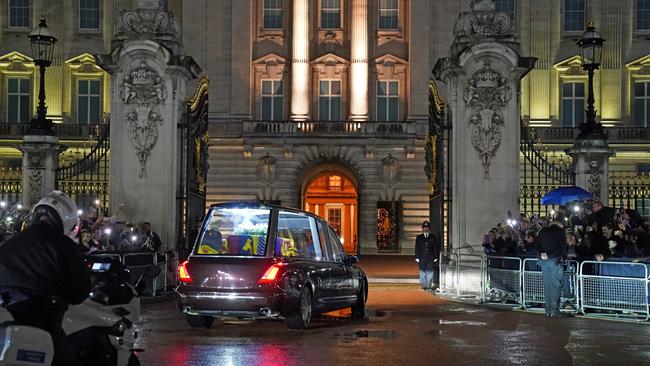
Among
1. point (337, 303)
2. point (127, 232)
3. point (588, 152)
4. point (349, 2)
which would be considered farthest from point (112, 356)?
point (349, 2)

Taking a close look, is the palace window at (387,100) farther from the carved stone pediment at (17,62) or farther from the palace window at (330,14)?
the carved stone pediment at (17,62)

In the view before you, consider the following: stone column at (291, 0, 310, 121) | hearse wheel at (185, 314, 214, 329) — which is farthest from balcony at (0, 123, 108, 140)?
hearse wheel at (185, 314, 214, 329)

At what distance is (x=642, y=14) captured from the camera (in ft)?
178

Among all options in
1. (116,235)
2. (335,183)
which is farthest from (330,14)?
(116,235)

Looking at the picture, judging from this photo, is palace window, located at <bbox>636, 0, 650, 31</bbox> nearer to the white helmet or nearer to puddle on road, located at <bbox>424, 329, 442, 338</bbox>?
puddle on road, located at <bbox>424, 329, 442, 338</bbox>

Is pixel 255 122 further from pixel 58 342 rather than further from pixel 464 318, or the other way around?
pixel 58 342

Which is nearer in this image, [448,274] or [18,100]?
[448,274]

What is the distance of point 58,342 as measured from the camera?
609cm

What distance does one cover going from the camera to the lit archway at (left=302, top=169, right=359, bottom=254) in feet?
179

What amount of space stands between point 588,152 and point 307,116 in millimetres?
30147

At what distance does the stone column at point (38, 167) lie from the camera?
75.0ft

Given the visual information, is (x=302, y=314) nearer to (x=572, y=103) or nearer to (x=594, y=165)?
(x=594, y=165)

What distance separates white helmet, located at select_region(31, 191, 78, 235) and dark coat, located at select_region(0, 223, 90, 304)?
147 millimetres

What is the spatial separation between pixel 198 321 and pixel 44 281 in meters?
8.56
